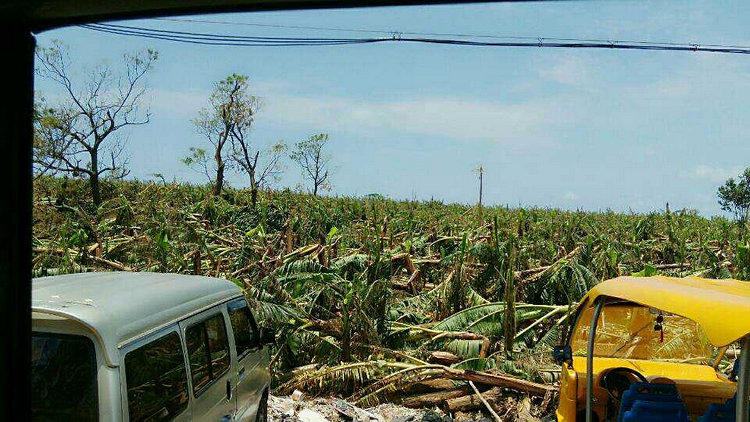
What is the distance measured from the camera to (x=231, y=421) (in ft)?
18.2

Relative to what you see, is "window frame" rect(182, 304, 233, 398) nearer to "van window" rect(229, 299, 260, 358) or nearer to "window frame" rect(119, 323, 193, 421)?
"window frame" rect(119, 323, 193, 421)

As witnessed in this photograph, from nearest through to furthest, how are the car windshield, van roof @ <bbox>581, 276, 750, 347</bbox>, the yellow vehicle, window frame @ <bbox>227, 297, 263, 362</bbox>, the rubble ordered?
van roof @ <bbox>581, 276, 750, 347</bbox> → the yellow vehicle → window frame @ <bbox>227, 297, 263, 362</bbox> → the car windshield → the rubble

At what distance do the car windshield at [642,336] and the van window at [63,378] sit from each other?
4735 mm

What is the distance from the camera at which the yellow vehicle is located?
16.8 feet

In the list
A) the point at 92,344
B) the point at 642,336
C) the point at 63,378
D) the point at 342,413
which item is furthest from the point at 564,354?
the point at 63,378

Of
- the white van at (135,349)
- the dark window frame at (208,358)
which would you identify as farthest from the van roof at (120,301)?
the dark window frame at (208,358)

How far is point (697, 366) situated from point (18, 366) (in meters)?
6.94

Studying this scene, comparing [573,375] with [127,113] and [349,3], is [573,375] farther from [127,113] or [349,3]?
[127,113]

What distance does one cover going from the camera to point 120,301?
407 centimetres

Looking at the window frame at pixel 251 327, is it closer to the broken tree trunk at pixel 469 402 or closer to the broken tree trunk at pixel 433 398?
the broken tree trunk at pixel 433 398

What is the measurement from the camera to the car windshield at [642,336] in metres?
6.63

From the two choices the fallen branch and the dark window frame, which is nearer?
the dark window frame

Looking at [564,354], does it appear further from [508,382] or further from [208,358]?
[208,358]

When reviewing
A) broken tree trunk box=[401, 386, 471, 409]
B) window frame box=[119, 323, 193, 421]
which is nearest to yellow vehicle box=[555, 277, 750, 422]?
broken tree trunk box=[401, 386, 471, 409]
